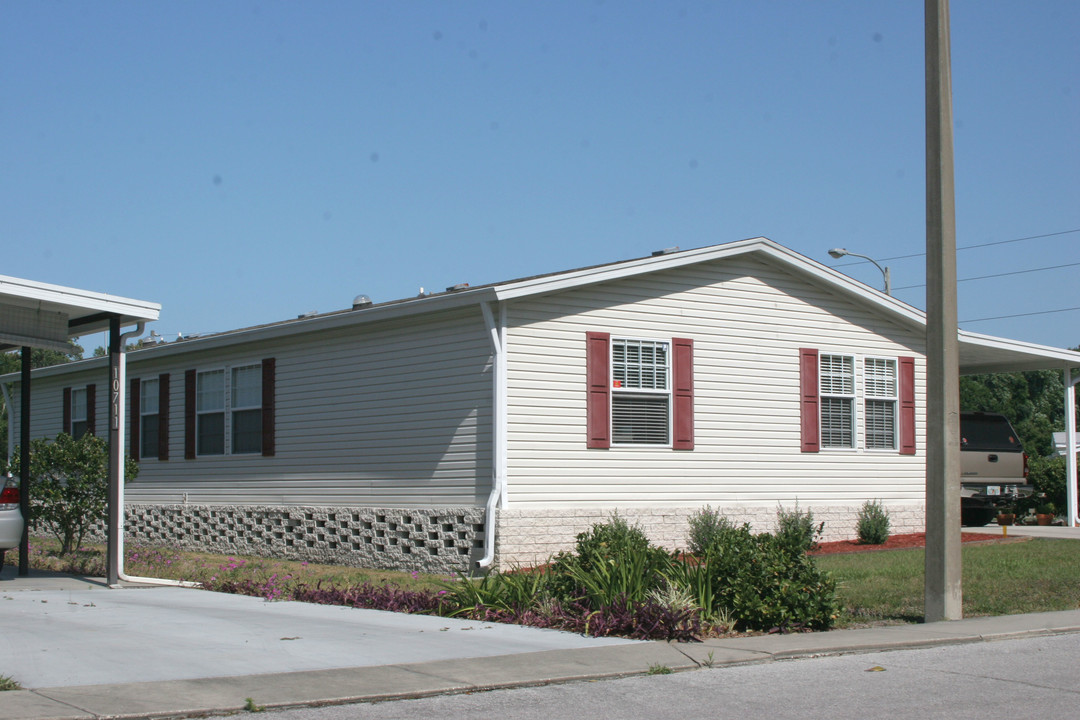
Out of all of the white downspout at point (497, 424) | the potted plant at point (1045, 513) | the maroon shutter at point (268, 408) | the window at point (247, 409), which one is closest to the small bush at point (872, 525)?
the white downspout at point (497, 424)

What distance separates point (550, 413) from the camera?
15078 millimetres

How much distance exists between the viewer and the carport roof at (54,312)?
12.1m

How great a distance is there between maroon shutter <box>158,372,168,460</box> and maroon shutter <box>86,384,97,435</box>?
2689mm

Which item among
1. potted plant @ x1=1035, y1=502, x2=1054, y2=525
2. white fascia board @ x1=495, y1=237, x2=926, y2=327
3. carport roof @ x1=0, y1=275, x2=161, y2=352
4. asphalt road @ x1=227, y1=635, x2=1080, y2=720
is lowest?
potted plant @ x1=1035, y1=502, x2=1054, y2=525

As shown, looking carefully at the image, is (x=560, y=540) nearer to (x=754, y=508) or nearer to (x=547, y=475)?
(x=547, y=475)

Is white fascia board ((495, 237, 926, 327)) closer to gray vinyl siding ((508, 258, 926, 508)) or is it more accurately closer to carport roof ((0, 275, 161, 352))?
gray vinyl siding ((508, 258, 926, 508))

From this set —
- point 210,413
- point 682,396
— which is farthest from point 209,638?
point 210,413

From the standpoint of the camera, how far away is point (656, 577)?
1017cm

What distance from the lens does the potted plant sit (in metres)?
23.0

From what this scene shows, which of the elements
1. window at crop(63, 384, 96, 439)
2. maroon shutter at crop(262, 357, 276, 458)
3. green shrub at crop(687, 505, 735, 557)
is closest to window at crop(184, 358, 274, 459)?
maroon shutter at crop(262, 357, 276, 458)

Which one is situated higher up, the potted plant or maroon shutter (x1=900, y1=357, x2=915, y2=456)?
maroon shutter (x1=900, y1=357, x2=915, y2=456)

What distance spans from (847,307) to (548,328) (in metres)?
5.70

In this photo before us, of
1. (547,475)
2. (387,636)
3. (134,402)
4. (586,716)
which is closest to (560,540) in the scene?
(547,475)

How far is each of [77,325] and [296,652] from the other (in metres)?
7.28
